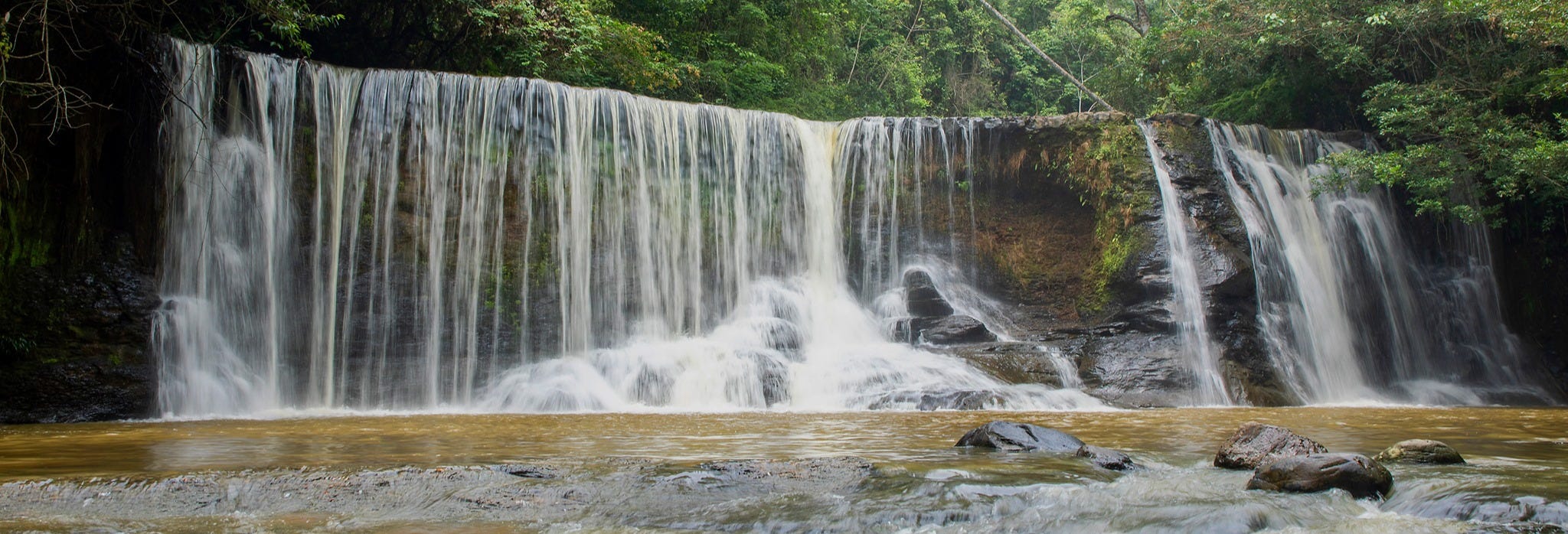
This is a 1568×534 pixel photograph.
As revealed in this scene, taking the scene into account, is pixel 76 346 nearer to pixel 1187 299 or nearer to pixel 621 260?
pixel 621 260

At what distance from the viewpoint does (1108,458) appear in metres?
5.32

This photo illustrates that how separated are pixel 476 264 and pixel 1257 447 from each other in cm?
958

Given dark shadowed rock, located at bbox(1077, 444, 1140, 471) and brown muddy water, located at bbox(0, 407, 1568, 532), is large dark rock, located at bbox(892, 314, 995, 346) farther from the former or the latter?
dark shadowed rock, located at bbox(1077, 444, 1140, 471)

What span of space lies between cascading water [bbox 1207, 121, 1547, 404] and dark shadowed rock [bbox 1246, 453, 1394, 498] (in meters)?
9.69

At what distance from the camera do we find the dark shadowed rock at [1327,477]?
4426 mm

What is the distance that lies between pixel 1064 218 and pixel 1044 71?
19.5 meters

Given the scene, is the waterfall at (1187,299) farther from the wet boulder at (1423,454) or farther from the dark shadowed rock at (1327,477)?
the dark shadowed rock at (1327,477)

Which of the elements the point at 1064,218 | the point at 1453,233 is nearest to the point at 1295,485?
the point at 1064,218

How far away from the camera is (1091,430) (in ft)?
26.2

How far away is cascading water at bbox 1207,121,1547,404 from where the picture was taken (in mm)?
14250

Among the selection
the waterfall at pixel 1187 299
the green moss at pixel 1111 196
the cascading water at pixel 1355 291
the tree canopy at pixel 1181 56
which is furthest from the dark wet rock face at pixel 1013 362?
the tree canopy at pixel 1181 56

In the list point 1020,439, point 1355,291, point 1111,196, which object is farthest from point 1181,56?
point 1020,439

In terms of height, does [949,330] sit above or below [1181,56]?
below

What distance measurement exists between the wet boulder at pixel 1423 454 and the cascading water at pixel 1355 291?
842cm
